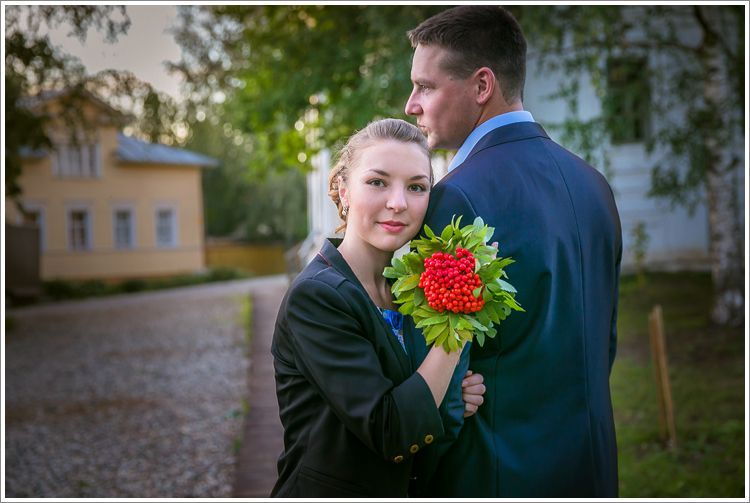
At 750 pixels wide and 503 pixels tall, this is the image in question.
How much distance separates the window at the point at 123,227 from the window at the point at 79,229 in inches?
38.8

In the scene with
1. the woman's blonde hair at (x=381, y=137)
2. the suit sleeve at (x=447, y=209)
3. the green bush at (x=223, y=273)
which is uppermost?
the woman's blonde hair at (x=381, y=137)

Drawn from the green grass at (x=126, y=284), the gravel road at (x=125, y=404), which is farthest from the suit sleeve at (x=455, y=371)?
the green grass at (x=126, y=284)

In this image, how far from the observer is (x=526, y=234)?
4.72 feet

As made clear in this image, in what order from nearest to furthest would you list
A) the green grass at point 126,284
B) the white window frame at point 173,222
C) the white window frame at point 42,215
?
the green grass at point 126,284 → the white window frame at point 42,215 → the white window frame at point 173,222

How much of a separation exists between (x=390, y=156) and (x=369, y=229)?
0.58 feet

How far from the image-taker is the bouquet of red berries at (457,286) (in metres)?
1.30

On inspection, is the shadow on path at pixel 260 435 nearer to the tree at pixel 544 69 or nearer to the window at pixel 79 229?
the tree at pixel 544 69

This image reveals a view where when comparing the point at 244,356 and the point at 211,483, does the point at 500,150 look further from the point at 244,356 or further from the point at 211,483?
the point at 244,356

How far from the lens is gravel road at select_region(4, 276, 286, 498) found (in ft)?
17.5

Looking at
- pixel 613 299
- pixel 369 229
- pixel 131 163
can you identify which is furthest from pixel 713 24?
pixel 131 163

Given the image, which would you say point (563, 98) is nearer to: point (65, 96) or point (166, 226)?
point (65, 96)

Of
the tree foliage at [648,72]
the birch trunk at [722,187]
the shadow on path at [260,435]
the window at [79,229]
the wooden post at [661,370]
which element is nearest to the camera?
the shadow on path at [260,435]

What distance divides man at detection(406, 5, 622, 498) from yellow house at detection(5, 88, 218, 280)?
19.2 metres

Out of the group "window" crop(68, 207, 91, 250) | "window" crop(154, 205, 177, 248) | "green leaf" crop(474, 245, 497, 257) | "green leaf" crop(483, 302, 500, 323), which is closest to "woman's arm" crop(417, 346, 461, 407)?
"green leaf" crop(483, 302, 500, 323)
